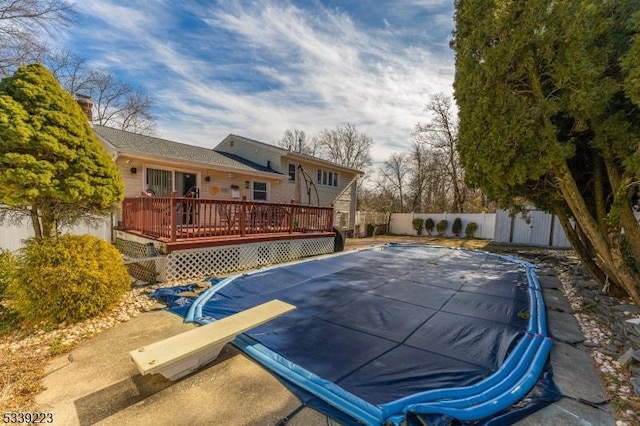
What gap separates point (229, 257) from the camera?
712 cm

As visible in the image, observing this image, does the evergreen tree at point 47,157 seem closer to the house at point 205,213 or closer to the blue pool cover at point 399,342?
the house at point 205,213

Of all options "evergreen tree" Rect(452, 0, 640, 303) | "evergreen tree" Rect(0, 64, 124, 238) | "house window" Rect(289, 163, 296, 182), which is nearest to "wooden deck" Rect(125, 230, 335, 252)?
"evergreen tree" Rect(0, 64, 124, 238)

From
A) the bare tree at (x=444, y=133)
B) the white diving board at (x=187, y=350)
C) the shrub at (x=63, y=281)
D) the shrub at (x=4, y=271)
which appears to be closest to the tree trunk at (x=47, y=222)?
the shrub at (x=63, y=281)

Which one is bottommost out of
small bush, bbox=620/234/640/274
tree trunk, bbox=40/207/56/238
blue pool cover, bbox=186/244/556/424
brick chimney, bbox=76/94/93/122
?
blue pool cover, bbox=186/244/556/424

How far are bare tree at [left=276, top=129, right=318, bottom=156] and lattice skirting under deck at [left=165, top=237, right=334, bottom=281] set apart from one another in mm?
26708

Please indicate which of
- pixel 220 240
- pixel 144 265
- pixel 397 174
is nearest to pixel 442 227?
pixel 397 174

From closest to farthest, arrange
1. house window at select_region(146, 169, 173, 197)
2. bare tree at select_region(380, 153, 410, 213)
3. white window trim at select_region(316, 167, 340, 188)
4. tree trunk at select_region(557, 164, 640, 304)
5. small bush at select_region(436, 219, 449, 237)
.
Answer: tree trunk at select_region(557, 164, 640, 304) → house window at select_region(146, 169, 173, 197) → white window trim at select_region(316, 167, 340, 188) → small bush at select_region(436, 219, 449, 237) → bare tree at select_region(380, 153, 410, 213)

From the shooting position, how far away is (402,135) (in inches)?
1035

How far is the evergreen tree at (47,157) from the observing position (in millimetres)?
3719

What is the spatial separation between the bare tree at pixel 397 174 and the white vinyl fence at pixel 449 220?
9.15m

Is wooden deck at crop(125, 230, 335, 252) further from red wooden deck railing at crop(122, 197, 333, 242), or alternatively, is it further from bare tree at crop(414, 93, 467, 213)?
bare tree at crop(414, 93, 467, 213)

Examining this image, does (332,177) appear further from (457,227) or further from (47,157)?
(47,157)

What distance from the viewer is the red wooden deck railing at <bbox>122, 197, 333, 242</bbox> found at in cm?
642

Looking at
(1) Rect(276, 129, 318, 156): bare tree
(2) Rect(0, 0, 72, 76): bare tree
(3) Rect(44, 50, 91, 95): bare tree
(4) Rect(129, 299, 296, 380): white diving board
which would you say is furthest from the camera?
(1) Rect(276, 129, 318, 156): bare tree
